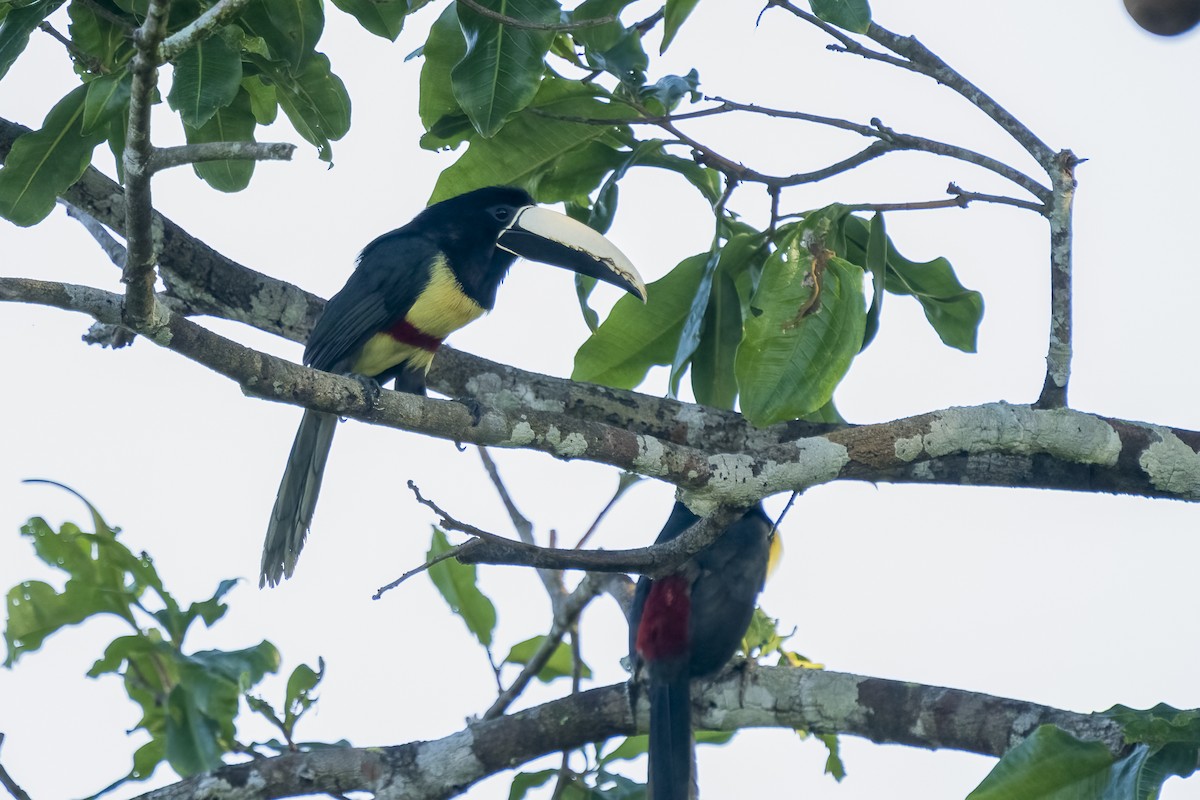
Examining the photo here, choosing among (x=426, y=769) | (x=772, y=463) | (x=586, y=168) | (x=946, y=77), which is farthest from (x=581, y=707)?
(x=946, y=77)

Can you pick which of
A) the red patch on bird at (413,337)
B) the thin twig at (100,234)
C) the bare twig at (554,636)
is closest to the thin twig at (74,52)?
the thin twig at (100,234)

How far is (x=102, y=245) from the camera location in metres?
3.73

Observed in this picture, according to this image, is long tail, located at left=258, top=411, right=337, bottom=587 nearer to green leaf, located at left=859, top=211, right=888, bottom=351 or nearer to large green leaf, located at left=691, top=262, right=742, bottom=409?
large green leaf, located at left=691, top=262, right=742, bottom=409

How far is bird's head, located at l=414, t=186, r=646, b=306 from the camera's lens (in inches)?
178

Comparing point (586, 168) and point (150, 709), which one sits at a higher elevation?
point (586, 168)

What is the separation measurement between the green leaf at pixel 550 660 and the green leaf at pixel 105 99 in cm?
223

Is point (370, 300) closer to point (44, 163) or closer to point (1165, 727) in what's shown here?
point (44, 163)


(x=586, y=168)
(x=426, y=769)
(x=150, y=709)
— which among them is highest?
(x=586, y=168)

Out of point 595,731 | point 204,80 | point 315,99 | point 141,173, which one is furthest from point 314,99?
point 595,731

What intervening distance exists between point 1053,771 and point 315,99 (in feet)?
8.40

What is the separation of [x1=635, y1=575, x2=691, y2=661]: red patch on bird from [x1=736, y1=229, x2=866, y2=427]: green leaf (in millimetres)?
1292

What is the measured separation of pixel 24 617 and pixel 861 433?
257 cm

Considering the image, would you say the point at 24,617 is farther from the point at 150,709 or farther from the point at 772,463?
the point at 772,463

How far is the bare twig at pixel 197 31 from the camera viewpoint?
2.26 meters
